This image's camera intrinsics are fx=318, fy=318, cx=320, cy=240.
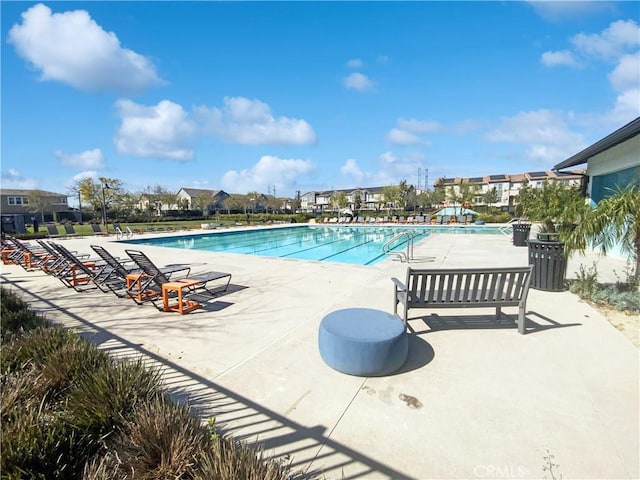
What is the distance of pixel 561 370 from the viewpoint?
3.50 m

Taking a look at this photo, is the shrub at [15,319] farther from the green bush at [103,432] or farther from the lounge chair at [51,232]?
the lounge chair at [51,232]

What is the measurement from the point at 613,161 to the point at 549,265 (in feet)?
21.6

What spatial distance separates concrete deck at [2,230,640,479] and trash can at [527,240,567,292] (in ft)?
1.85

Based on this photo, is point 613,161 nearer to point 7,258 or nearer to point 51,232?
point 7,258

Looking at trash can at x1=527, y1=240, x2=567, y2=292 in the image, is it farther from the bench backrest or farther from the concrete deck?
the bench backrest

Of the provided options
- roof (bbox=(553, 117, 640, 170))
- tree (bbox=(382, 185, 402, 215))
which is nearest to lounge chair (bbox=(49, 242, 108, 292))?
roof (bbox=(553, 117, 640, 170))

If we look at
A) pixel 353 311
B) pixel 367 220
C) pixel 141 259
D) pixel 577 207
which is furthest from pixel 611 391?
pixel 367 220

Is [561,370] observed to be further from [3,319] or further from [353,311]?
[3,319]

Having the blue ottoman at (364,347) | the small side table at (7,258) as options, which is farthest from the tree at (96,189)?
the blue ottoman at (364,347)

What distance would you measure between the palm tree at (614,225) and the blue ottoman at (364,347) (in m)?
4.66

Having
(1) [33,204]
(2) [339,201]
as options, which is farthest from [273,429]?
(2) [339,201]

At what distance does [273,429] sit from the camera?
262 centimetres

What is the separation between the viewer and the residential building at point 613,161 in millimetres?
7129

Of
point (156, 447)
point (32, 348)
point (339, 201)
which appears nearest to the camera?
point (156, 447)
